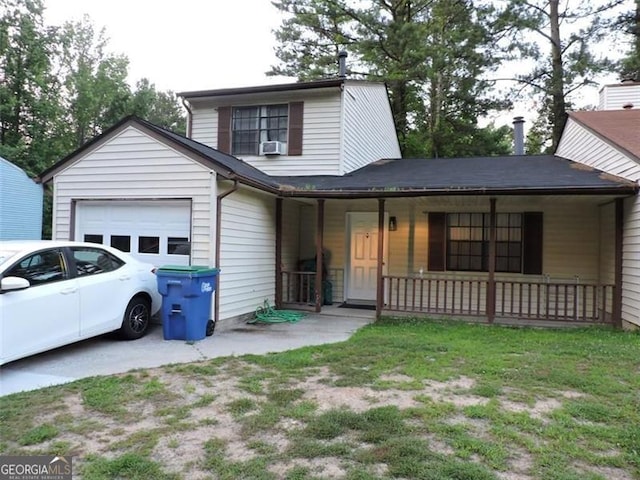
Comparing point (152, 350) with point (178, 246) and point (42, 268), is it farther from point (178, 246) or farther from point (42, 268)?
point (178, 246)

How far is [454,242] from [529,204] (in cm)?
170

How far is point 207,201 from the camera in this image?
22.3 ft

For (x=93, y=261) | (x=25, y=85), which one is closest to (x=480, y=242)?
(x=93, y=261)

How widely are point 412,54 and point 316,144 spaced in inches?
416

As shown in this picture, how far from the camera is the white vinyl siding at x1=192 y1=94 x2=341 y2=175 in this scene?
32.9ft

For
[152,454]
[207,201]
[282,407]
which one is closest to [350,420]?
[282,407]

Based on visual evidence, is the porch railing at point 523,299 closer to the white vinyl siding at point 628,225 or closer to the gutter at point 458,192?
the white vinyl siding at point 628,225

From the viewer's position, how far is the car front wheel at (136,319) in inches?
239

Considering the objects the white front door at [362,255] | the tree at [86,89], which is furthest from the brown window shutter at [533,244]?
the tree at [86,89]

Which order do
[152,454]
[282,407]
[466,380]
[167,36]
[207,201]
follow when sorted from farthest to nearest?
[167,36]
[207,201]
[466,380]
[282,407]
[152,454]

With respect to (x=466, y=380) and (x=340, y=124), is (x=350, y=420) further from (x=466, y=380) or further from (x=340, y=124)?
(x=340, y=124)

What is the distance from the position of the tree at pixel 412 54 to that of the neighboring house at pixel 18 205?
40.3 ft

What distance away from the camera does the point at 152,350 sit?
18.5 feet
